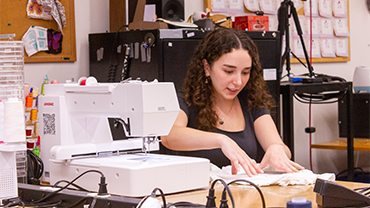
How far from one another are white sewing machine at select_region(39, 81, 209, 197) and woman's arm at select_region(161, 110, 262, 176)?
6.4 inches

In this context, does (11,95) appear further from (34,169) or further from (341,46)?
(341,46)

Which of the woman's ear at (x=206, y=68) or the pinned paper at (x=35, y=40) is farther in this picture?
the pinned paper at (x=35, y=40)

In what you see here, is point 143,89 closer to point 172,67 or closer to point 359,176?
point 172,67

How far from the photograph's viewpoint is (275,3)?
12.2ft

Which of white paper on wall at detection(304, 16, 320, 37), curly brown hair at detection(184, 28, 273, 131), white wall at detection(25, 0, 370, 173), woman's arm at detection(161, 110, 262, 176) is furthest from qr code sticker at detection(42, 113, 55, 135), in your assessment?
white paper on wall at detection(304, 16, 320, 37)

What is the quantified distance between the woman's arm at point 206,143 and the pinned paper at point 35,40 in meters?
0.98

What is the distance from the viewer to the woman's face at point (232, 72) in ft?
6.81

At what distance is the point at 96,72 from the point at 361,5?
292 cm

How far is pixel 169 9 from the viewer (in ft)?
8.69

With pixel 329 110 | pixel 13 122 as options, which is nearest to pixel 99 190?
pixel 13 122

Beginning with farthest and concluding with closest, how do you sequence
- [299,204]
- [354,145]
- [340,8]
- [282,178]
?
[340,8], [354,145], [282,178], [299,204]

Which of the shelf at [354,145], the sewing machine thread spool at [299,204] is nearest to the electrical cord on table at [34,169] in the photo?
the sewing machine thread spool at [299,204]

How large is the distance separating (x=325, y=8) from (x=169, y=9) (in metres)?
2.09

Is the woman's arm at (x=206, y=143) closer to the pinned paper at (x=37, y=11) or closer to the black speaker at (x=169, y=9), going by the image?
the black speaker at (x=169, y=9)
